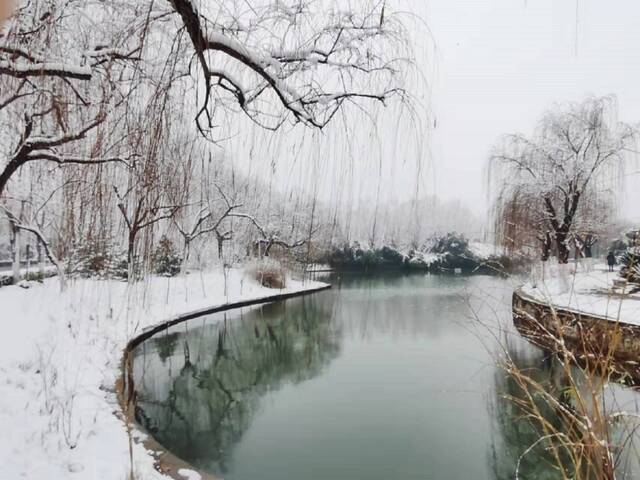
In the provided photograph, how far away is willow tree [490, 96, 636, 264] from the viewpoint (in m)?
12.7

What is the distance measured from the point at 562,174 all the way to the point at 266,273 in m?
13.2

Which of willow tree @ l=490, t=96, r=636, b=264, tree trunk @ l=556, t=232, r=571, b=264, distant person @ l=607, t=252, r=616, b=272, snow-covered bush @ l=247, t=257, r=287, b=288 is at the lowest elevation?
snow-covered bush @ l=247, t=257, r=287, b=288

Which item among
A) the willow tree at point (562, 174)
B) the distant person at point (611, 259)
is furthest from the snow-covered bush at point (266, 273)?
the distant person at point (611, 259)

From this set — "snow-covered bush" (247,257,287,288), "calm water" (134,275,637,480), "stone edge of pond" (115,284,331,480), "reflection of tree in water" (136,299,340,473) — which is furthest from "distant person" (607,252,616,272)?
"snow-covered bush" (247,257,287,288)

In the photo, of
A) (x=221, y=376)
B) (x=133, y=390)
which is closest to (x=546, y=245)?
(x=221, y=376)

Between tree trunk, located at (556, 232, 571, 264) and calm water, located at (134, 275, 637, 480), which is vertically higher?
tree trunk, located at (556, 232, 571, 264)

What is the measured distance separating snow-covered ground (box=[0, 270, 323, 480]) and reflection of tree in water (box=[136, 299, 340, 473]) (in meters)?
0.81

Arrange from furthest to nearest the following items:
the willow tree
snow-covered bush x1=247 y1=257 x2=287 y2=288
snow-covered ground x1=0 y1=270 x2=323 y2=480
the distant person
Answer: snow-covered bush x1=247 y1=257 x2=287 y2=288, the distant person, the willow tree, snow-covered ground x1=0 y1=270 x2=323 y2=480

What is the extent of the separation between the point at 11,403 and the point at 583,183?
13864mm

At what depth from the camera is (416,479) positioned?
177 inches

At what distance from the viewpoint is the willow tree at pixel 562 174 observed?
41.7 feet

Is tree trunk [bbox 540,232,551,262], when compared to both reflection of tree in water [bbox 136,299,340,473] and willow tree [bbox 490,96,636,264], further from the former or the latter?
reflection of tree in water [bbox 136,299,340,473]

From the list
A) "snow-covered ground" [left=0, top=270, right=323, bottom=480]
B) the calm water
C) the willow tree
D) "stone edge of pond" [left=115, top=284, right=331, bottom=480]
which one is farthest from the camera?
the willow tree

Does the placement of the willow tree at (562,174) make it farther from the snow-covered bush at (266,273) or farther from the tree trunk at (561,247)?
the snow-covered bush at (266,273)
